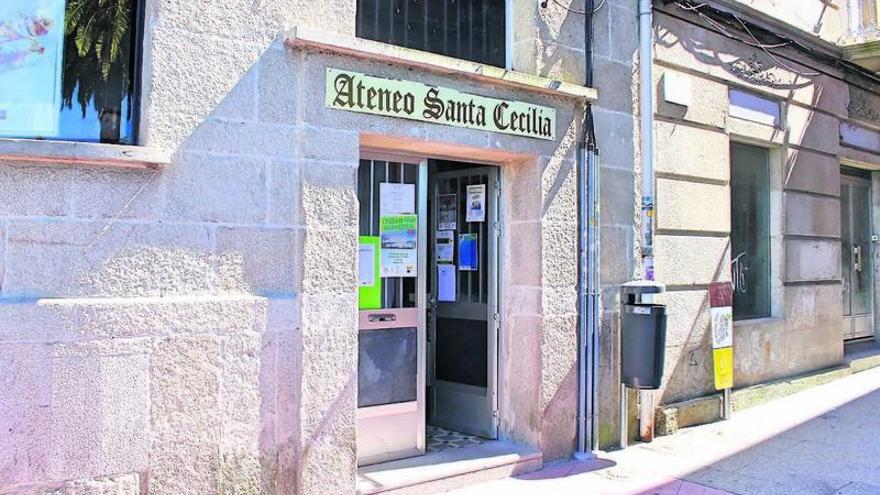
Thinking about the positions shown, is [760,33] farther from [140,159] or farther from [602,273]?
[140,159]

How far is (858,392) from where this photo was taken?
843cm

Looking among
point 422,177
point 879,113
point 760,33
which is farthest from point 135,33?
point 879,113

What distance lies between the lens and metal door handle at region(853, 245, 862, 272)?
34.4ft

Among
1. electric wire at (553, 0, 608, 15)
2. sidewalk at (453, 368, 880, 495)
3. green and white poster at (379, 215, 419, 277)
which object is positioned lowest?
sidewalk at (453, 368, 880, 495)

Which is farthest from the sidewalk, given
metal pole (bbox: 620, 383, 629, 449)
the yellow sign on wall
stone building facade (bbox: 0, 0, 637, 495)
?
stone building facade (bbox: 0, 0, 637, 495)

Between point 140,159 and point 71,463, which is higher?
point 140,159

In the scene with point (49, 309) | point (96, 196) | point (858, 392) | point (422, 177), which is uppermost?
point (422, 177)

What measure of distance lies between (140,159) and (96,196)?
0.31 m

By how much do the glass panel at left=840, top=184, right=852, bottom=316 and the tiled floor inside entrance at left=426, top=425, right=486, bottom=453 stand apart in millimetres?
A: 6837

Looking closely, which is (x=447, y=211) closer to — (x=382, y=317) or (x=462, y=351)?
(x=462, y=351)

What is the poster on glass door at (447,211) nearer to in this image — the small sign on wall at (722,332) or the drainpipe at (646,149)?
the drainpipe at (646,149)

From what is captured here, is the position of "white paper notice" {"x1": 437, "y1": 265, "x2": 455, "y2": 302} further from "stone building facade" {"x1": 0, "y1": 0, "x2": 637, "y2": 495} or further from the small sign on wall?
the small sign on wall

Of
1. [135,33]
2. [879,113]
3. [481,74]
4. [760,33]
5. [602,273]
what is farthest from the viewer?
[879,113]

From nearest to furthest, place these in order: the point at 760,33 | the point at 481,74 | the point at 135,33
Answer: the point at 135,33
the point at 481,74
the point at 760,33
